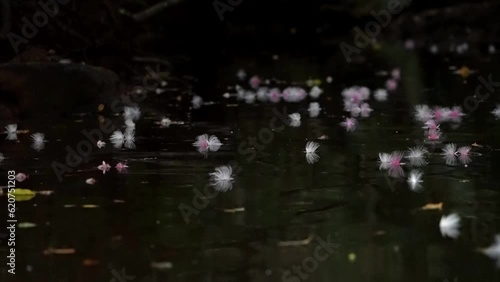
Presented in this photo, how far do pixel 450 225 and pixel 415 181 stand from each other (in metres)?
1.03

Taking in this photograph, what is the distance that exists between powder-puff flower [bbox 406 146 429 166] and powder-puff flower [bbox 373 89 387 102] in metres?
3.75

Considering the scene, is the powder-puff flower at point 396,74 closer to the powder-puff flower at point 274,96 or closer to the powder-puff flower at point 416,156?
the powder-puff flower at point 274,96

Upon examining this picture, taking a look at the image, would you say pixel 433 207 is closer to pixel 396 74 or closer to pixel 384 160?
pixel 384 160

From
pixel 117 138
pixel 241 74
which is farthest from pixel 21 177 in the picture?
pixel 241 74

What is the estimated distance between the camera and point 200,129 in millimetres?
8125

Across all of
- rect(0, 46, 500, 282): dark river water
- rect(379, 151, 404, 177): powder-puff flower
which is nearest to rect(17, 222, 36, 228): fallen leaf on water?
rect(0, 46, 500, 282): dark river water

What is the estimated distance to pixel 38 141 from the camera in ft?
23.9

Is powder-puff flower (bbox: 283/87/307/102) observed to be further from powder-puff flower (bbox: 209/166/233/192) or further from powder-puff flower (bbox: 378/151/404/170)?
powder-puff flower (bbox: 209/166/233/192)

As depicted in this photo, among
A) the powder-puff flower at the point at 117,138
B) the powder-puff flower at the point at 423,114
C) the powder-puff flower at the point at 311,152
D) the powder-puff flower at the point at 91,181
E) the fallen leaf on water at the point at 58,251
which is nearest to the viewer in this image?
the fallen leaf on water at the point at 58,251

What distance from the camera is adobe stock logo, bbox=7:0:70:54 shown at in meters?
10.8

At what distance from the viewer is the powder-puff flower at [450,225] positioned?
4.45m

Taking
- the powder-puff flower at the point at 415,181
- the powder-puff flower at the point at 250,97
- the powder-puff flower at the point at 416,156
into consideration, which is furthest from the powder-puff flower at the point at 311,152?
the powder-puff flower at the point at 250,97

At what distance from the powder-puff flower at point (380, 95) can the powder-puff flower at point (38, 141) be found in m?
4.31

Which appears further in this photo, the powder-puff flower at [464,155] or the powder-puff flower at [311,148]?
the powder-puff flower at [311,148]
